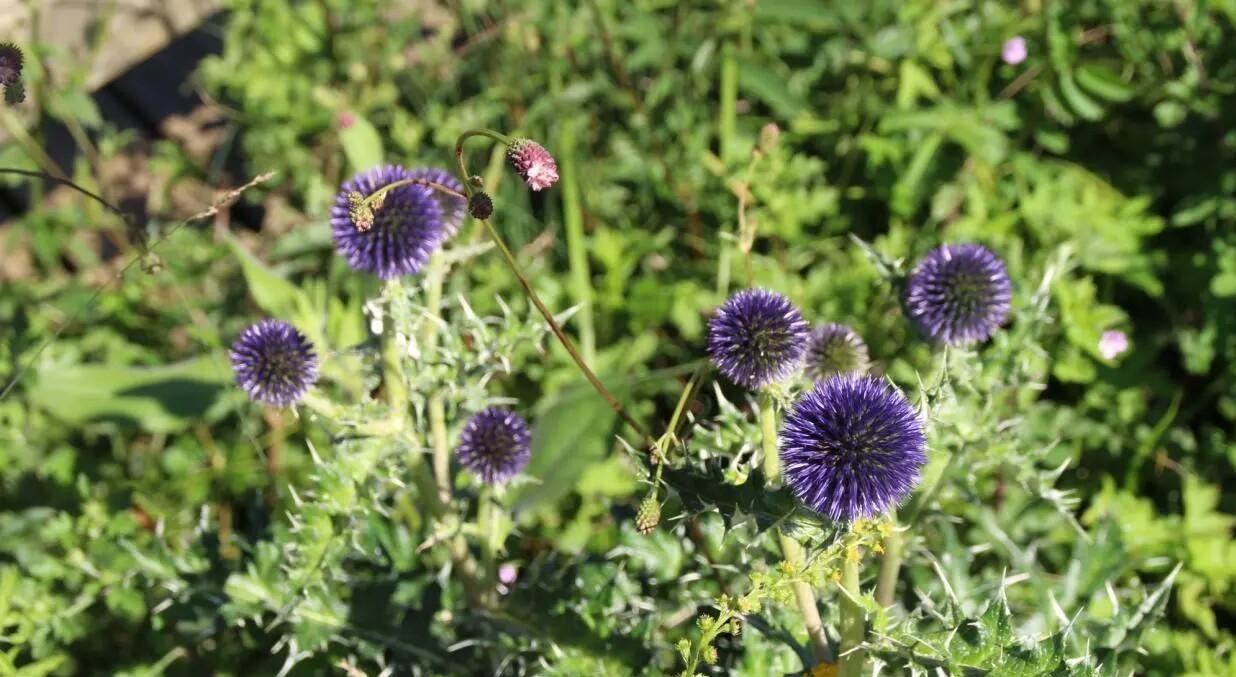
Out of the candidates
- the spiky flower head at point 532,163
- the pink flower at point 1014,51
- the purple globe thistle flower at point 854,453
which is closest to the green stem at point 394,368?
the spiky flower head at point 532,163

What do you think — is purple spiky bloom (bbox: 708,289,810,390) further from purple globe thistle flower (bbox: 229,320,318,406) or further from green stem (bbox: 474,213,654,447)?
purple globe thistle flower (bbox: 229,320,318,406)

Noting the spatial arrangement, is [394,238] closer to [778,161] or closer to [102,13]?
[778,161]

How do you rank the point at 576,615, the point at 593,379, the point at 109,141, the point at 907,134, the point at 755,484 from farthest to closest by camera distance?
1. the point at 109,141
2. the point at 907,134
3. the point at 576,615
4. the point at 593,379
5. the point at 755,484

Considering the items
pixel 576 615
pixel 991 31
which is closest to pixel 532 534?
pixel 576 615

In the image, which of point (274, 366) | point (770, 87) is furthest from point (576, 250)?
point (274, 366)

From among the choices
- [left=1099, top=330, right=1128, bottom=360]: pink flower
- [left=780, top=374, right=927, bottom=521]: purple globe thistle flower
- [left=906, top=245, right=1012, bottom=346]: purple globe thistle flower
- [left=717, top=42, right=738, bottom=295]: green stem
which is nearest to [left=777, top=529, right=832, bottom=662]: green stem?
[left=780, top=374, right=927, bottom=521]: purple globe thistle flower

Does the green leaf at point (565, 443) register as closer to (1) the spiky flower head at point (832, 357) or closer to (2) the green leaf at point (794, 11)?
(1) the spiky flower head at point (832, 357)

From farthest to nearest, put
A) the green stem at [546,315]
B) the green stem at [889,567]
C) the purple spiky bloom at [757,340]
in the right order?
Answer: the green stem at [889,567], the purple spiky bloom at [757,340], the green stem at [546,315]
